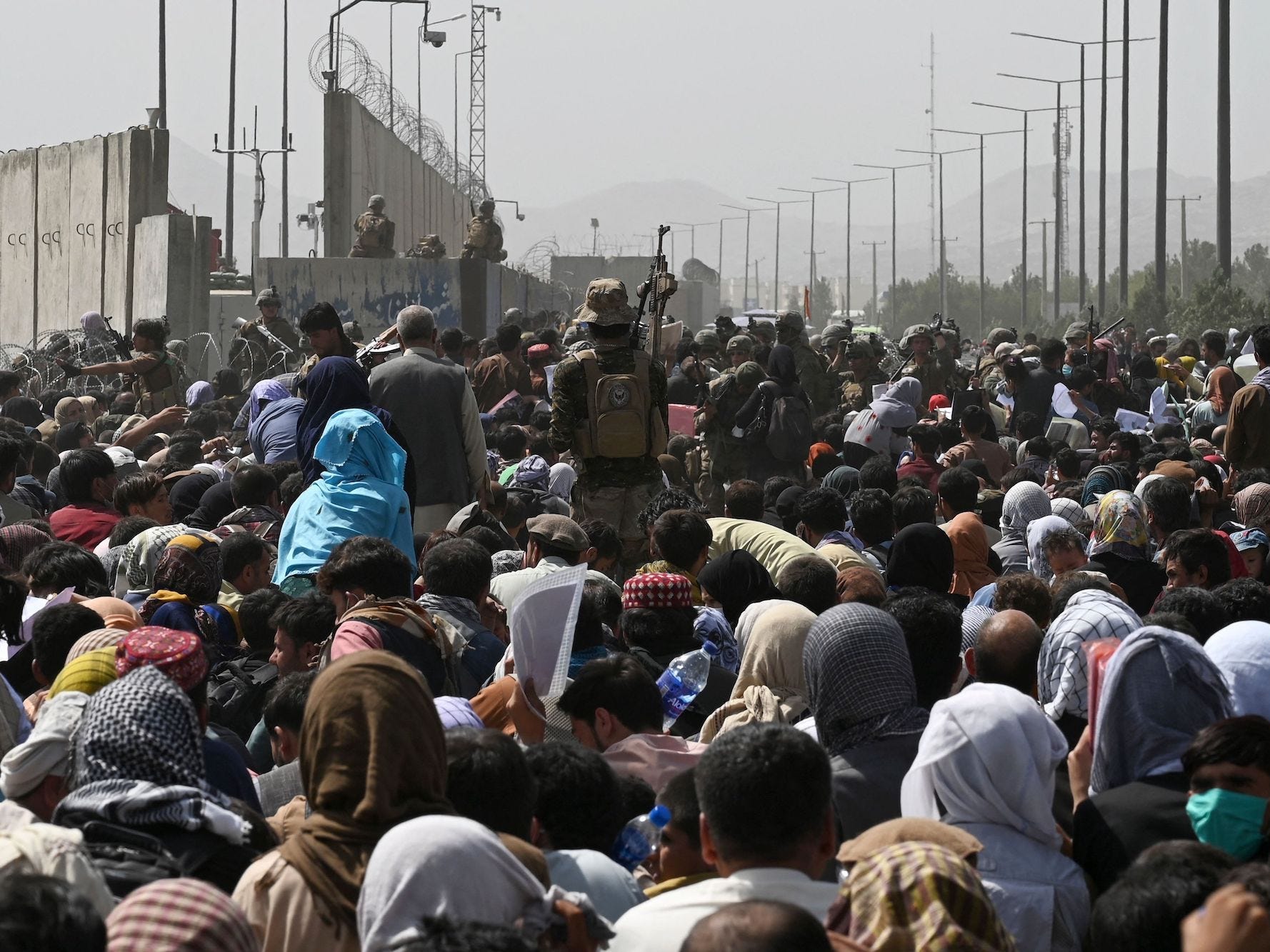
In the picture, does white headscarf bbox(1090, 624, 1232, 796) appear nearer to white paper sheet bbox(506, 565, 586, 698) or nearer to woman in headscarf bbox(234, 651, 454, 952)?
white paper sheet bbox(506, 565, 586, 698)

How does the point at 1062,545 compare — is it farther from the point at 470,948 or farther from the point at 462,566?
the point at 470,948

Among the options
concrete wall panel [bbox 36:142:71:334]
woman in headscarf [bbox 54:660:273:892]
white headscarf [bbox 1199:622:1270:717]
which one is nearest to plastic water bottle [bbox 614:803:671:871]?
woman in headscarf [bbox 54:660:273:892]

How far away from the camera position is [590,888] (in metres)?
3.42

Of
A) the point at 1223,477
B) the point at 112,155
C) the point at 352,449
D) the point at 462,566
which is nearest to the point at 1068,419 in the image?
the point at 1223,477

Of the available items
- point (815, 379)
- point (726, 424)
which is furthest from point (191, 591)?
point (815, 379)

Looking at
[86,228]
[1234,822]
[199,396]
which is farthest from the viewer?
[86,228]

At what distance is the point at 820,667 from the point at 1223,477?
6189 mm

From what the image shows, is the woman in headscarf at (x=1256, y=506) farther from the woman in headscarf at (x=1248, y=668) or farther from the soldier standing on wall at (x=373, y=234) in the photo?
the soldier standing on wall at (x=373, y=234)

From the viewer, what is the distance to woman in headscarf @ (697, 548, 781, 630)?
6227 mm

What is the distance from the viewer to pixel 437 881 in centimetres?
278

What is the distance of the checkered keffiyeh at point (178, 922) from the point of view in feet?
8.57

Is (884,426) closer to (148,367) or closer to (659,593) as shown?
(148,367)

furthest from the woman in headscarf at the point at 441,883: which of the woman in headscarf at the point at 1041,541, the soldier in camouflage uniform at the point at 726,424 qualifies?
the soldier in camouflage uniform at the point at 726,424

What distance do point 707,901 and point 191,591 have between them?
10.2 feet
